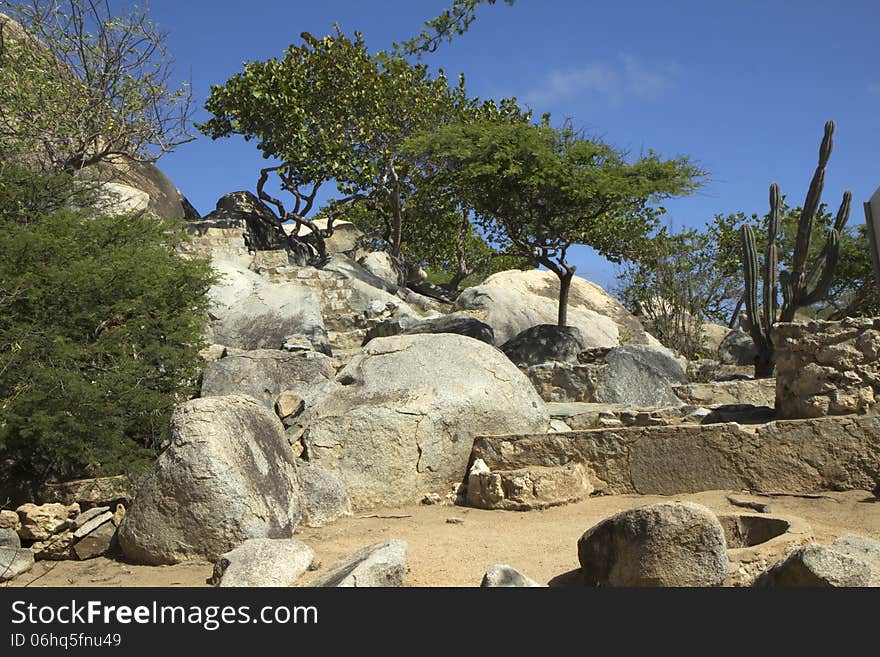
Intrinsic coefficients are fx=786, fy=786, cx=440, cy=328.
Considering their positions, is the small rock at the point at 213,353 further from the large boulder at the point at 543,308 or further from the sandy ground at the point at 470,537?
the large boulder at the point at 543,308

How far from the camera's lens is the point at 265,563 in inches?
180

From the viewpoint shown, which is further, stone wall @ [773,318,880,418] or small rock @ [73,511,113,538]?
stone wall @ [773,318,880,418]

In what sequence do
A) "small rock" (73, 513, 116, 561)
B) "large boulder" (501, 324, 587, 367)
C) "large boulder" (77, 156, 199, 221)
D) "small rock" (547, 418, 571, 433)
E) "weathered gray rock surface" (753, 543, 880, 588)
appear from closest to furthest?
1. "weathered gray rock surface" (753, 543, 880, 588)
2. "small rock" (73, 513, 116, 561)
3. "small rock" (547, 418, 571, 433)
4. "large boulder" (501, 324, 587, 367)
5. "large boulder" (77, 156, 199, 221)

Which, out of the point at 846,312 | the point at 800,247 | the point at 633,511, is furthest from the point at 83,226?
the point at 846,312

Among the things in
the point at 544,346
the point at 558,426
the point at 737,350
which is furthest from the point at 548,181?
the point at 558,426

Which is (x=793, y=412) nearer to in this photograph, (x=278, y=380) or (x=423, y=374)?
(x=423, y=374)

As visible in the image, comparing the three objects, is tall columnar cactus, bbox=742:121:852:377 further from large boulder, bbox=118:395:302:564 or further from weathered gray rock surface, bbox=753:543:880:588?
weathered gray rock surface, bbox=753:543:880:588

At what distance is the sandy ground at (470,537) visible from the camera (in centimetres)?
493

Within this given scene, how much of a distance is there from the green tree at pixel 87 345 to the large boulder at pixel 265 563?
285cm

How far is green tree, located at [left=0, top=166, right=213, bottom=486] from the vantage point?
7008 mm

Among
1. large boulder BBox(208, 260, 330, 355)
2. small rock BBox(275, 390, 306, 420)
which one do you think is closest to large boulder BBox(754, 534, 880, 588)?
small rock BBox(275, 390, 306, 420)

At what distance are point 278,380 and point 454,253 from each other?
19.8 metres

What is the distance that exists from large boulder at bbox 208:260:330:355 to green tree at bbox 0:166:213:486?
3.14m

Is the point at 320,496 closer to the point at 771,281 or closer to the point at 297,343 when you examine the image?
the point at 297,343
